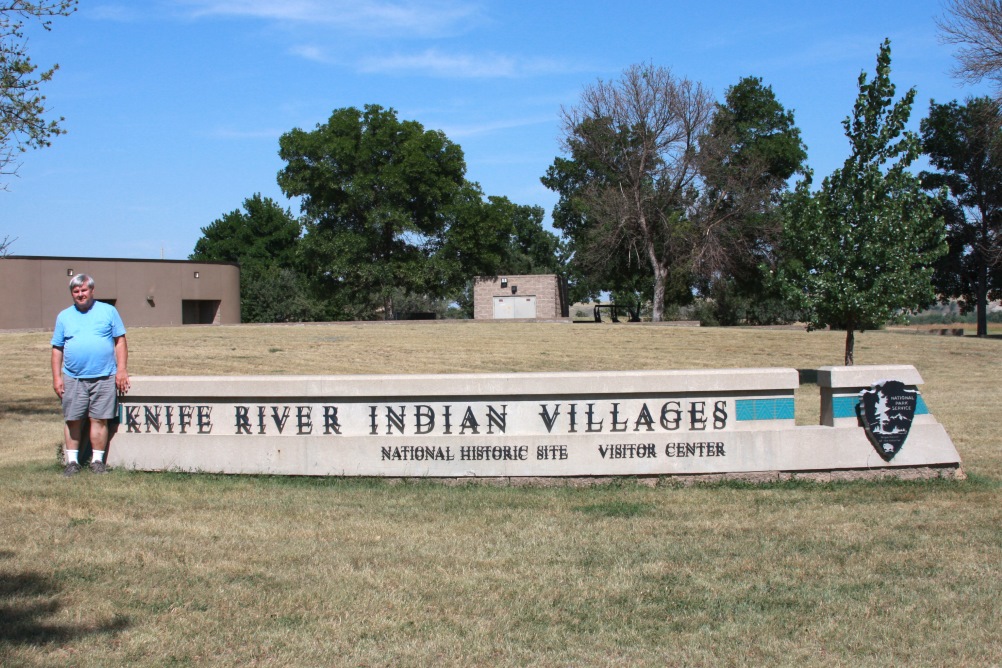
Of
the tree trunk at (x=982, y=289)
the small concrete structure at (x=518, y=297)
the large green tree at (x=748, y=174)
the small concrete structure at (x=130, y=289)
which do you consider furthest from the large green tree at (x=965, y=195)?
the small concrete structure at (x=130, y=289)

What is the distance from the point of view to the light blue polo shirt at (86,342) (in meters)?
7.82

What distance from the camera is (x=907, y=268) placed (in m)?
18.0

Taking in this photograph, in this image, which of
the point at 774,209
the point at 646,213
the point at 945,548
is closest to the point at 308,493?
the point at 945,548

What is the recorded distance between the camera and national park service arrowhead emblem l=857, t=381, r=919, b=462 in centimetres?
780

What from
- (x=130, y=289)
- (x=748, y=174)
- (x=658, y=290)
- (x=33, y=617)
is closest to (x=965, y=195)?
(x=748, y=174)

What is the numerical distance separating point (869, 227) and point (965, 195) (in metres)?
31.8

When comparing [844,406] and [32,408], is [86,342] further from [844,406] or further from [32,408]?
[32,408]

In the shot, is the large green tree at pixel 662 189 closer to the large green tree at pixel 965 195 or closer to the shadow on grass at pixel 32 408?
the large green tree at pixel 965 195

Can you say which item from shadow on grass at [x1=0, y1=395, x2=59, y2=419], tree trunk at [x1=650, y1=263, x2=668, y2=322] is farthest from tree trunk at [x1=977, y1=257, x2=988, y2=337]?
shadow on grass at [x1=0, y1=395, x2=59, y2=419]

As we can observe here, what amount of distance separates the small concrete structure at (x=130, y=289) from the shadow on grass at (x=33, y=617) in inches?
1363

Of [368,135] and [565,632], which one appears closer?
[565,632]

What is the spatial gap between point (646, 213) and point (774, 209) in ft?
21.3

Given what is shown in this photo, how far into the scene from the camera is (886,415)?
7828mm

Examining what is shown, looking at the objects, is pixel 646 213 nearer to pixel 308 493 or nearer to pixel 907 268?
pixel 907 268
